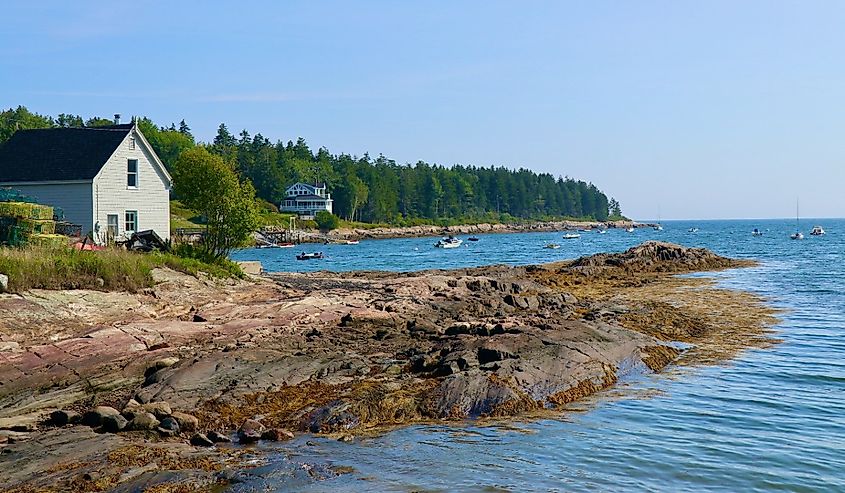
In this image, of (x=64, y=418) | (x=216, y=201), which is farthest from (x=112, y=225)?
(x=64, y=418)

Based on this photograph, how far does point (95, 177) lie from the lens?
31656mm

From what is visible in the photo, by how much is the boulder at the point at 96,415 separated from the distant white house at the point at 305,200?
12689 centimetres

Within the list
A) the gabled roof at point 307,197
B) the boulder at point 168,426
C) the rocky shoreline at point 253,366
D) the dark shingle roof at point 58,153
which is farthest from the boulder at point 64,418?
the gabled roof at point 307,197

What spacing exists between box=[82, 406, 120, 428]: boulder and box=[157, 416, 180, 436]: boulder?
2.66 ft

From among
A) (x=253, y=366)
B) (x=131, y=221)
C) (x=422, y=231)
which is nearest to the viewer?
(x=253, y=366)

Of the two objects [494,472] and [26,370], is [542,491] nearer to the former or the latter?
[494,472]

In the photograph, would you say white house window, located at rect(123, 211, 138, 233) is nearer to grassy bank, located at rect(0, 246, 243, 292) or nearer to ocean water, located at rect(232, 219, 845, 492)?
grassy bank, located at rect(0, 246, 243, 292)

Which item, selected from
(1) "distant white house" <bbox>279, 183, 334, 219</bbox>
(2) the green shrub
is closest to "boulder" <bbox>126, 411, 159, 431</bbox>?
(2) the green shrub

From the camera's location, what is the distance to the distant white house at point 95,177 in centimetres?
3197

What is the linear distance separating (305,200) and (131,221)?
109m

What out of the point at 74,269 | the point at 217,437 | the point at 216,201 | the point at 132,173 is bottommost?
the point at 217,437

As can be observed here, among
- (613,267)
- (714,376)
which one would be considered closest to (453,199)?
(613,267)

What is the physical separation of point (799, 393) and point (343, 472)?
11.0 metres

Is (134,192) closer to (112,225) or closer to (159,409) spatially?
(112,225)
